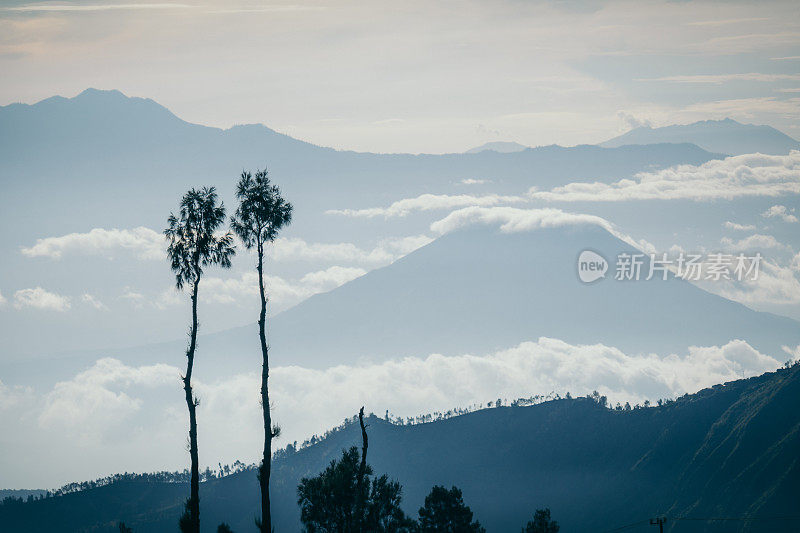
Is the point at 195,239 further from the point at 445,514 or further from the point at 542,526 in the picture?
the point at 542,526

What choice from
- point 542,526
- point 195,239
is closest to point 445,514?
point 542,526

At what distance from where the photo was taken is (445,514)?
95.9 metres

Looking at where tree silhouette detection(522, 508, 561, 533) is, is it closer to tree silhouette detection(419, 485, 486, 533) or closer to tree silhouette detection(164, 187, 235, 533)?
tree silhouette detection(419, 485, 486, 533)

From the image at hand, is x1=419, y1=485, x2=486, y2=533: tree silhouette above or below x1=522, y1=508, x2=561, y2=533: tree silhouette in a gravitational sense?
above

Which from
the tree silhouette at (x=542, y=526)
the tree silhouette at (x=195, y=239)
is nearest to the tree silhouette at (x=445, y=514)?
the tree silhouette at (x=542, y=526)

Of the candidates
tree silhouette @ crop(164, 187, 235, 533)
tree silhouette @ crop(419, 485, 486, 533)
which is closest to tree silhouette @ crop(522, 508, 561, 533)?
tree silhouette @ crop(419, 485, 486, 533)

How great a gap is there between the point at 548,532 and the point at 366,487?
61723 mm

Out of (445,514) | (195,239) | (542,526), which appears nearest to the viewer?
(195,239)

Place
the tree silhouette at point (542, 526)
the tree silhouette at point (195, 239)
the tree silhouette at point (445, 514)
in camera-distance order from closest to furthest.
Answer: the tree silhouette at point (195, 239) → the tree silhouette at point (445, 514) → the tree silhouette at point (542, 526)

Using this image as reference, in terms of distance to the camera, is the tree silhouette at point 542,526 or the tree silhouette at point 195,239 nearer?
the tree silhouette at point 195,239

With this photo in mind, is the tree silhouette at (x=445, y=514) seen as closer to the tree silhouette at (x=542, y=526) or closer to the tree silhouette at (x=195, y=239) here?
the tree silhouette at (x=542, y=526)

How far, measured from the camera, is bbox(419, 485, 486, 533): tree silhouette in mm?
95000

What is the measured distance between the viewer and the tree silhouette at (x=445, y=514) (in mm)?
95000

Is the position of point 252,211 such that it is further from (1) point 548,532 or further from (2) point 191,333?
(1) point 548,532
